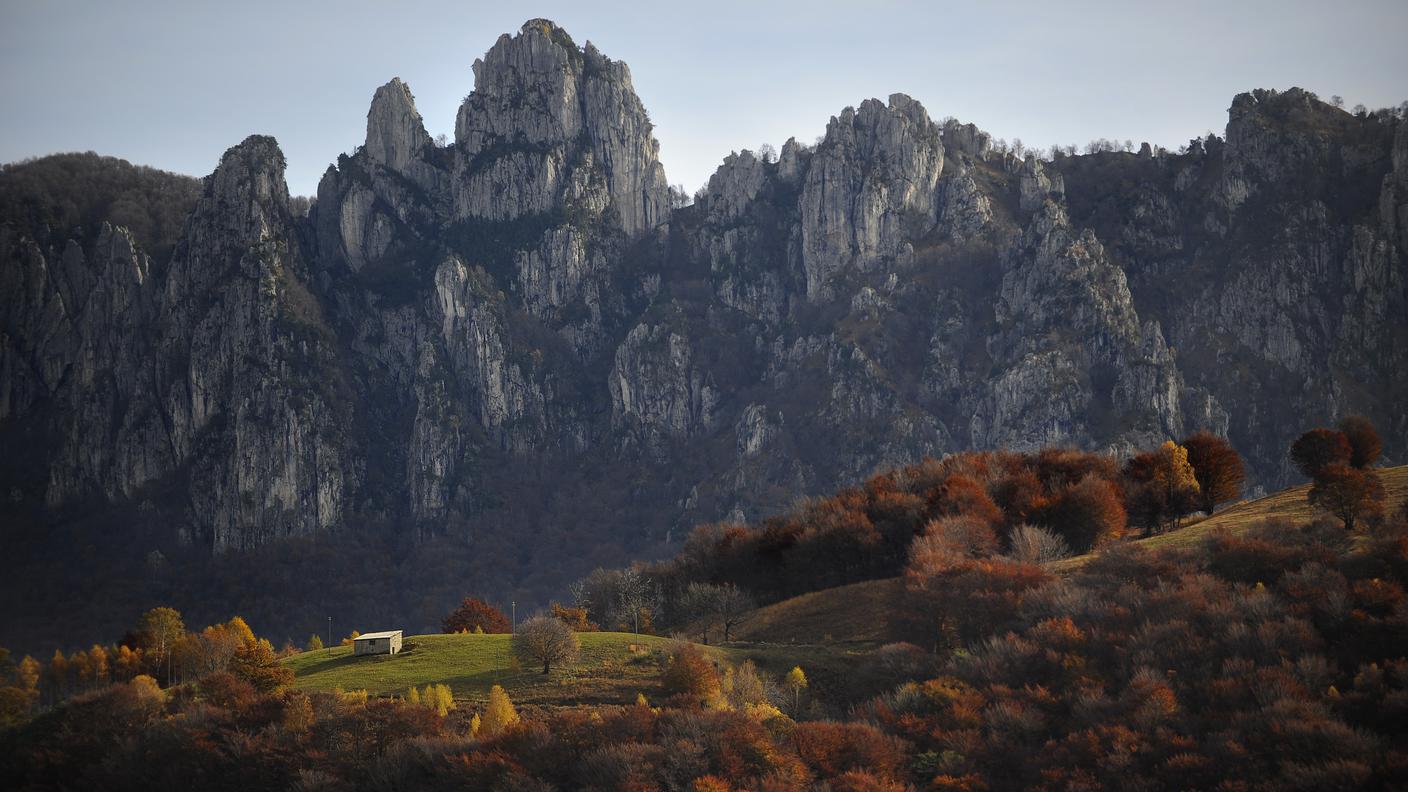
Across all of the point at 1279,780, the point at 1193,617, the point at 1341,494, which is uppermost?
the point at 1341,494

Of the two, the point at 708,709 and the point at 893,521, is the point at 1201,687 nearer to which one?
the point at 708,709

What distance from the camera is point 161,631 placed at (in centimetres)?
13300

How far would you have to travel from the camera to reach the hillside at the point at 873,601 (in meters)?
85.0

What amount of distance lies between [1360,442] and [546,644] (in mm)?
70659

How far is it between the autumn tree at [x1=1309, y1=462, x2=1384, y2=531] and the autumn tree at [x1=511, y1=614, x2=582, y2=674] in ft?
165

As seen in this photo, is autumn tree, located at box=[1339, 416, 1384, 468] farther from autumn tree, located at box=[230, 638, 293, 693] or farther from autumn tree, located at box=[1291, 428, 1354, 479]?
autumn tree, located at box=[230, 638, 293, 693]

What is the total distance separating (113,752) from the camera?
7338 cm

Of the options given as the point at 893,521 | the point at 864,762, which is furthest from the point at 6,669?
the point at 864,762

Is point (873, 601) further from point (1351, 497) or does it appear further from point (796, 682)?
point (1351, 497)

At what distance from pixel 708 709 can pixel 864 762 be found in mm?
9348

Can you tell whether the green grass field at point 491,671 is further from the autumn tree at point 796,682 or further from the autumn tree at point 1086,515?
the autumn tree at point 1086,515

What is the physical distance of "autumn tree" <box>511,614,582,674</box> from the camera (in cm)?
7762

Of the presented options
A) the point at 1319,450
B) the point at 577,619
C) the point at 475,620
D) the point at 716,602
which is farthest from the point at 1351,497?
the point at 475,620

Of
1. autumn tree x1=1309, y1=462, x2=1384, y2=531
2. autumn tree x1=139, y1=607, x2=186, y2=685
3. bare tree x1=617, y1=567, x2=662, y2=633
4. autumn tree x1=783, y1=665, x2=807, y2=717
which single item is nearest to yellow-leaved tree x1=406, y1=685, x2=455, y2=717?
autumn tree x1=783, y1=665, x2=807, y2=717
